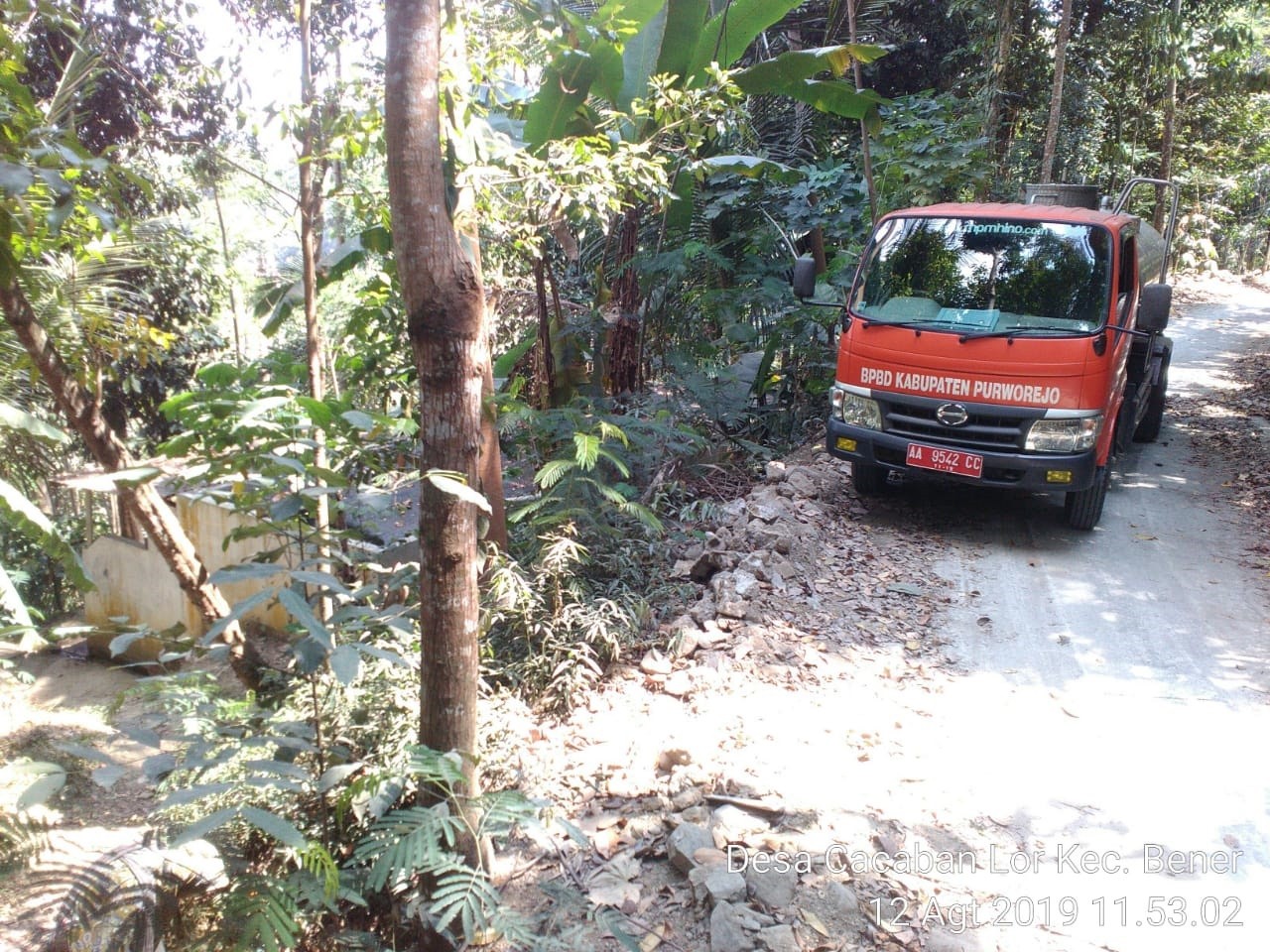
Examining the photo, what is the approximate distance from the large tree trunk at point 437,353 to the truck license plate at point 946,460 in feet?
14.0

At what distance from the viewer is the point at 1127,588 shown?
19.2 ft

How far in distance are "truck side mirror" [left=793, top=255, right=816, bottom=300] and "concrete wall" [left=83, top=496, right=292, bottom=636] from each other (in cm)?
584

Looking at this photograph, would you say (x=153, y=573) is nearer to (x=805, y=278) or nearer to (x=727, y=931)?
(x=805, y=278)

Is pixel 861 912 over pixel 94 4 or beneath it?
beneath

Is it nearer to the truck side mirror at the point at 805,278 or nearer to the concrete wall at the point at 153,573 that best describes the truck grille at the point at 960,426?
the truck side mirror at the point at 805,278

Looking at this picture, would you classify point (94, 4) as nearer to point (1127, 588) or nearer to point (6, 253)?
point (6, 253)

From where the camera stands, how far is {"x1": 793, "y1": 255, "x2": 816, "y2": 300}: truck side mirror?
673cm

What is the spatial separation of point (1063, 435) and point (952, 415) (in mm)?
725

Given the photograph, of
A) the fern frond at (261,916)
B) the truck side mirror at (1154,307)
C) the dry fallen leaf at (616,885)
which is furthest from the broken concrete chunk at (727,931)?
the truck side mirror at (1154,307)

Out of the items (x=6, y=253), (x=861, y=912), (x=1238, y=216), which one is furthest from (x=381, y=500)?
(x=1238, y=216)

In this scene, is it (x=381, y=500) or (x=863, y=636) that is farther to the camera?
(x=381, y=500)

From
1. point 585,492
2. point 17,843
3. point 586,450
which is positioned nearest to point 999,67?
point 585,492

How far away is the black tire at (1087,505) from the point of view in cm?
654

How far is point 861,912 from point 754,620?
230 centimetres
